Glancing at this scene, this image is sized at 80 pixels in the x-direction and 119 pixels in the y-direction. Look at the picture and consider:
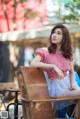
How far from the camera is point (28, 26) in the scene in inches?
734

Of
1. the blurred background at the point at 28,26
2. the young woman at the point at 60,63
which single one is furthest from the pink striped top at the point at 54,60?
the blurred background at the point at 28,26

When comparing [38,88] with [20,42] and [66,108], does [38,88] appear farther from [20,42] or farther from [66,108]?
[20,42]

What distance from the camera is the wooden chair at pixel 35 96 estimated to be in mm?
4645

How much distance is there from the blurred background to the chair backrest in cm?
778

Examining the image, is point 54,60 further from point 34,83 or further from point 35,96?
point 35,96

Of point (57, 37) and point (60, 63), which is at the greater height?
point (57, 37)

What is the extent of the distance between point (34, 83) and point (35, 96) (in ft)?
0.56

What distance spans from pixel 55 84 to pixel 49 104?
0.86 ft

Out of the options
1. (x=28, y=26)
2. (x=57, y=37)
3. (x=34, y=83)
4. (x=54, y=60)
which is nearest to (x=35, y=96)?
(x=34, y=83)

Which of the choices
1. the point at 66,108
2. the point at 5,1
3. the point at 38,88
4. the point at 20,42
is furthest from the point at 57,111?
the point at 5,1

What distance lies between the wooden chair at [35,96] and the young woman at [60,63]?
0.11 metres

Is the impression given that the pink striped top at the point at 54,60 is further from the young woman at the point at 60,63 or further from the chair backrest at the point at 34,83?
the chair backrest at the point at 34,83

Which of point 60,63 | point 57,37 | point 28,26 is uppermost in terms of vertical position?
point 57,37

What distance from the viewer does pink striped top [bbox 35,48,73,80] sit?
4860mm
